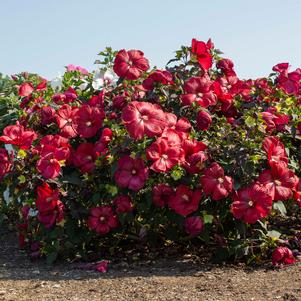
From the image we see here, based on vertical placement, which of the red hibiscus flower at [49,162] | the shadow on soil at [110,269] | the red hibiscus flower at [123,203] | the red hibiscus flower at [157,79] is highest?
the red hibiscus flower at [157,79]

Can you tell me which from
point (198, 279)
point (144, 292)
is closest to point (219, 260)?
point (198, 279)

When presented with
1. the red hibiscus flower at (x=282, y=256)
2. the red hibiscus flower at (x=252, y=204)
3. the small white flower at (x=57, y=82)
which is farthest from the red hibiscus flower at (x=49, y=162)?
the small white flower at (x=57, y=82)

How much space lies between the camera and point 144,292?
2.83 meters

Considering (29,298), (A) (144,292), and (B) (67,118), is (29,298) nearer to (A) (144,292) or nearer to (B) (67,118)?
(A) (144,292)

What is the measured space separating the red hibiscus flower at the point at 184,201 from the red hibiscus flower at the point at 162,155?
6.3 inches

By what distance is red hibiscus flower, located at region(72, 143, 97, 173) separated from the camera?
10.7 ft

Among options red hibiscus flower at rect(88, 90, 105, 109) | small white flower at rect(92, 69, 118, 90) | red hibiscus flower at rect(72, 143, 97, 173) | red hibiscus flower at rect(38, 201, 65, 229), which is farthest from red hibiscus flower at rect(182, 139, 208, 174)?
small white flower at rect(92, 69, 118, 90)

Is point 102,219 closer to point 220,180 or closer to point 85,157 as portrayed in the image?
point 85,157

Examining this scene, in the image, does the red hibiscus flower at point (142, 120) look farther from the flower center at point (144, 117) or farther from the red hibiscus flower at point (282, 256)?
the red hibiscus flower at point (282, 256)

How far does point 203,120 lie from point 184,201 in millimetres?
447

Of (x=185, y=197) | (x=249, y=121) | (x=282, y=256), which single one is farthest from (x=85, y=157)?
(x=282, y=256)

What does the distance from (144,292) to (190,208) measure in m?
0.48

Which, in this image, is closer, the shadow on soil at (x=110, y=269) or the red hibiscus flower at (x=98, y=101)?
the shadow on soil at (x=110, y=269)

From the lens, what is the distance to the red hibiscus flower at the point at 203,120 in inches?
129
